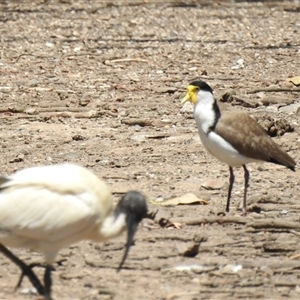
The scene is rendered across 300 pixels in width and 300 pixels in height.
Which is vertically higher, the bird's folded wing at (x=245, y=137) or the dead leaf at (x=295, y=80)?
the bird's folded wing at (x=245, y=137)

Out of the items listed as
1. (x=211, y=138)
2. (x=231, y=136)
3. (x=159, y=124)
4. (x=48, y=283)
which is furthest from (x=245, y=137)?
(x=159, y=124)

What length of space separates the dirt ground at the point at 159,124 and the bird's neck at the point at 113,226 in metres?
0.44

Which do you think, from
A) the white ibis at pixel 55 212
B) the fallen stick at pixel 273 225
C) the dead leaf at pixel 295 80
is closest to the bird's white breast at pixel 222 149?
the fallen stick at pixel 273 225

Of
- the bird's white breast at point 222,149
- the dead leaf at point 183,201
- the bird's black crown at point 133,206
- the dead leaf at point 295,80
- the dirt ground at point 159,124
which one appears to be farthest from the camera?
the dead leaf at point 295,80

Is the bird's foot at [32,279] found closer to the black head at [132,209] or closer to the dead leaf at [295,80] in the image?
the black head at [132,209]

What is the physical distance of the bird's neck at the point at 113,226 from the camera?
257 inches

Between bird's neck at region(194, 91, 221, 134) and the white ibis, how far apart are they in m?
2.14

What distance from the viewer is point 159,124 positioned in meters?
11.7

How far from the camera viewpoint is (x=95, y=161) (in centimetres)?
1022

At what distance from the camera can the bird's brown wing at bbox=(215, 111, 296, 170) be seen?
28.0 ft

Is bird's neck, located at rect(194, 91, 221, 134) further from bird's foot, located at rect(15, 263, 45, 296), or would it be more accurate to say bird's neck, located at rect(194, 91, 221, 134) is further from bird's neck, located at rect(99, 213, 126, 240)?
bird's foot, located at rect(15, 263, 45, 296)

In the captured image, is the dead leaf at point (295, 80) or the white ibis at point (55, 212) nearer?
the white ibis at point (55, 212)

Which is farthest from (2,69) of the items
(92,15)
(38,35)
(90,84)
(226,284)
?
(226,284)

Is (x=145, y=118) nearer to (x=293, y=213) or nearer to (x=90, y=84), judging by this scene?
(x=90, y=84)
